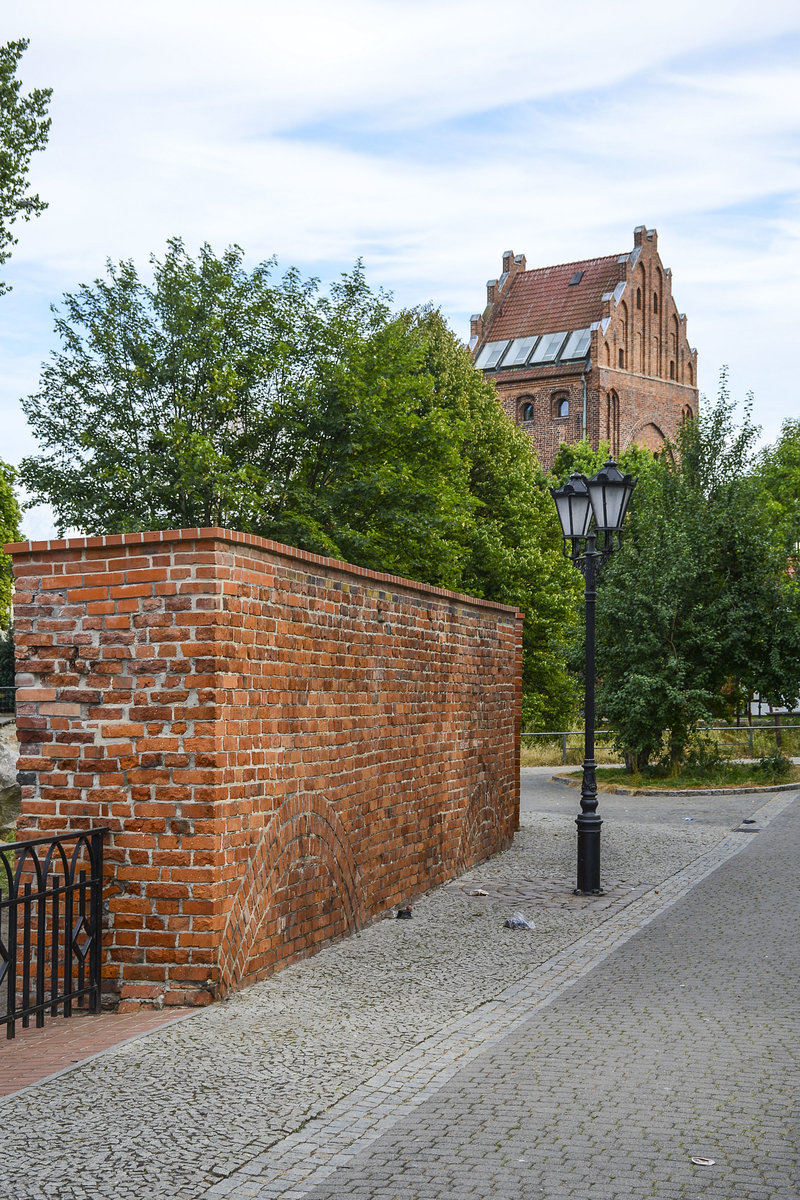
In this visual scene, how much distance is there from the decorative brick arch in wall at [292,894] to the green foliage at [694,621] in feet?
49.2

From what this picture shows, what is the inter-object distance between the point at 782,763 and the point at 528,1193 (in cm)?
2114

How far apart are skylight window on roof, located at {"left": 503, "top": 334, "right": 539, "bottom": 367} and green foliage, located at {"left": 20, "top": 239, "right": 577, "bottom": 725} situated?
118 feet

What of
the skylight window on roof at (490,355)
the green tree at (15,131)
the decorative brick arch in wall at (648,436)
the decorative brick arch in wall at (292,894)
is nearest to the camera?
the decorative brick arch in wall at (292,894)

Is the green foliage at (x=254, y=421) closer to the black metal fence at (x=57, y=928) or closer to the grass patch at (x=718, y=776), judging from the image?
the grass patch at (x=718, y=776)

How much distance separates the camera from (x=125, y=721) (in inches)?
266

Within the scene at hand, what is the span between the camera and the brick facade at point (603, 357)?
6331cm

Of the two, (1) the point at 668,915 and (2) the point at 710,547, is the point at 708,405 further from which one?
(1) the point at 668,915

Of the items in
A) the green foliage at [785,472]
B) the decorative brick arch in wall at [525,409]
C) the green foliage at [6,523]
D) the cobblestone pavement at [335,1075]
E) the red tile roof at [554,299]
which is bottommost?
the cobblestone pavement at [335,1075]

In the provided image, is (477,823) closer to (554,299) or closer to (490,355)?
(490,355)

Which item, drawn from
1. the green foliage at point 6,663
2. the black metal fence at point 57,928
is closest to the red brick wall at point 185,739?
the black metal fence at point 57,928

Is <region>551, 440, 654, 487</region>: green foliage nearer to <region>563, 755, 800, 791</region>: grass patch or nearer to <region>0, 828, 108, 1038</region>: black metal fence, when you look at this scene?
<region>563, 755, 800, 791</region>: grass patch

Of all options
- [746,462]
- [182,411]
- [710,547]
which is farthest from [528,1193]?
[182,411]

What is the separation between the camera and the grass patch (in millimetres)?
23422

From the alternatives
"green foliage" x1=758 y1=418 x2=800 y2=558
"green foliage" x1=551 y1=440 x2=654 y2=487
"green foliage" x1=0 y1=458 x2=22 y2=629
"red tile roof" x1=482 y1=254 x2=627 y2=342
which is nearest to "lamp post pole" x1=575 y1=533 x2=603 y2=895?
"green foliage" x1=0 y1=458 x2=22 y2=629
